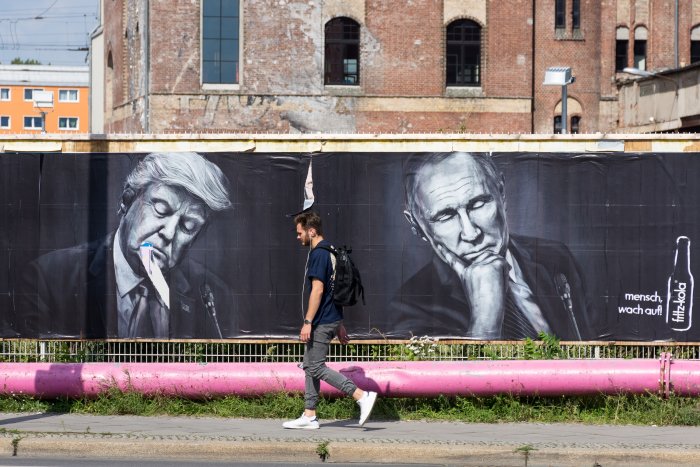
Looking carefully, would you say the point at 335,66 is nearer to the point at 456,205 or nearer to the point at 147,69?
the point at 147,69

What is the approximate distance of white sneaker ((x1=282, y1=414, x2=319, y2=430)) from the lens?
1087 centimetres

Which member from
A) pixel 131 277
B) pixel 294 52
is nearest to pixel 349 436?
pixel 131 277

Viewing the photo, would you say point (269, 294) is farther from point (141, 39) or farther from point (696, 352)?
point (141, 39)

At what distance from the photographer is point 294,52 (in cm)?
4541

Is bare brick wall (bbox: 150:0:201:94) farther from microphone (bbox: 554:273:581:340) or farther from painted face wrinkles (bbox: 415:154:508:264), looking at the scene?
microphone (bbox: 554:273:581:340)

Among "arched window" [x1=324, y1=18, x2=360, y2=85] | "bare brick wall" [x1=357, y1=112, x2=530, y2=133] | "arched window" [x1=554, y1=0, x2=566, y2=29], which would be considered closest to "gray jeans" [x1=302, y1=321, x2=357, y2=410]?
"bare brick wall" [x1=357, y1=112, x2=530, y2=133]

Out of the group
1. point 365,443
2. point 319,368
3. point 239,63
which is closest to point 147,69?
point 239,63

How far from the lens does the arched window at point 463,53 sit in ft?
152

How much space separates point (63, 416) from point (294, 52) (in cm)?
3494

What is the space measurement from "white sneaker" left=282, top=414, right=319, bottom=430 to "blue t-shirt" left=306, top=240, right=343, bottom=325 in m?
0.89

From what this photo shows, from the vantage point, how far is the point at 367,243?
12727 millimetres

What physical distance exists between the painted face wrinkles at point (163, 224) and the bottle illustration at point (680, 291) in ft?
16.8

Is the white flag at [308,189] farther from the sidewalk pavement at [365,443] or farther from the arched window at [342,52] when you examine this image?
the arched window at [342,52]

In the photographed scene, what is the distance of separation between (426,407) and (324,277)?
6.24 feet
